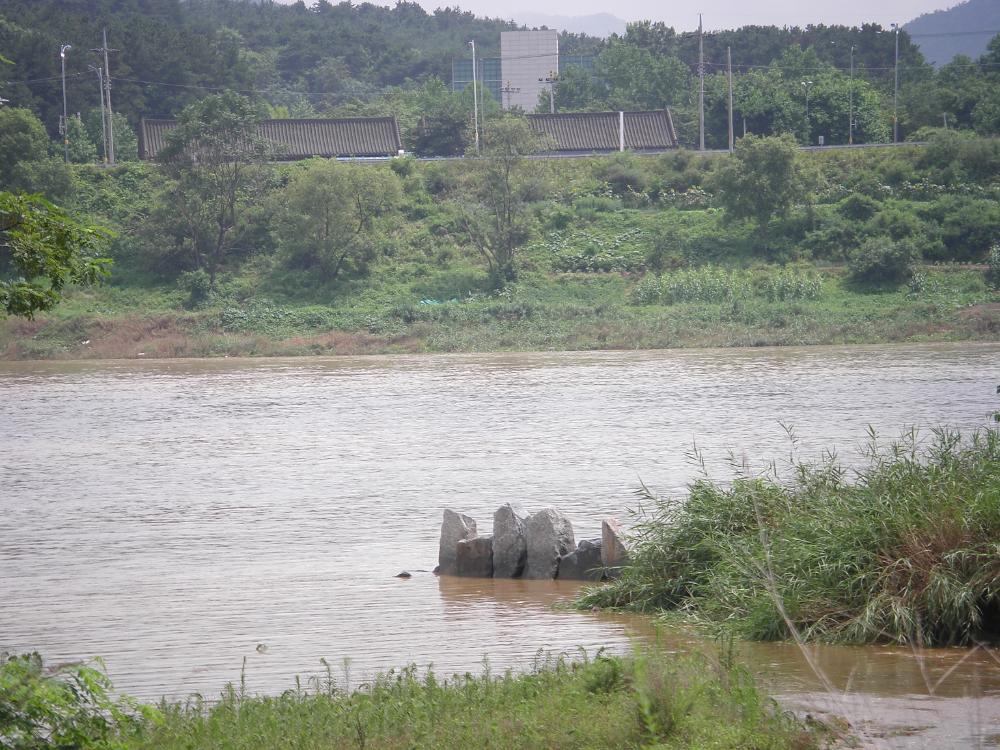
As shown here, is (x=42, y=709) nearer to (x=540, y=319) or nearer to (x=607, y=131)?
(x=540, y=319)

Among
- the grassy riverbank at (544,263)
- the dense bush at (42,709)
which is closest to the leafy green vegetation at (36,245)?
the dense bush at (42,709)

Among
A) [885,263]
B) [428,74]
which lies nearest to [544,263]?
[885,263]

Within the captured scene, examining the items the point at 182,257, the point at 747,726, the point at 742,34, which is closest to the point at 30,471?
the point at 747,726

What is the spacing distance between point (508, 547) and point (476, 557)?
30cm

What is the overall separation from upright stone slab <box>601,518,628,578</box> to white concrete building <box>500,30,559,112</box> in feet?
291

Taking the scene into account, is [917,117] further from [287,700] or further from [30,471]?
[287,700]

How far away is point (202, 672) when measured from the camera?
805 centimetres

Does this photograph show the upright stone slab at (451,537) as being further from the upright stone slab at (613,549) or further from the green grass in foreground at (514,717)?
the green grass in foreground at (514,717)

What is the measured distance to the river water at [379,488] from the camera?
808cm

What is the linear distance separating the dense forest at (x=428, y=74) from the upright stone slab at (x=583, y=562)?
43.5 metres

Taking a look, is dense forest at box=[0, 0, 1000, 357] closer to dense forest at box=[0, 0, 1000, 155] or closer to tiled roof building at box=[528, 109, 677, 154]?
dense forest at box=[0, 0, 1000, 155]

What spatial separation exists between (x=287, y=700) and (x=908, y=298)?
125 ft

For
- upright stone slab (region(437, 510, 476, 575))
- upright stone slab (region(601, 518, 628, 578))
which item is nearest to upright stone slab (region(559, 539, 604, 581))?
upright stone slab (region(601, 518, 628, 578))

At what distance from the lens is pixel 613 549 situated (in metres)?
10.1
